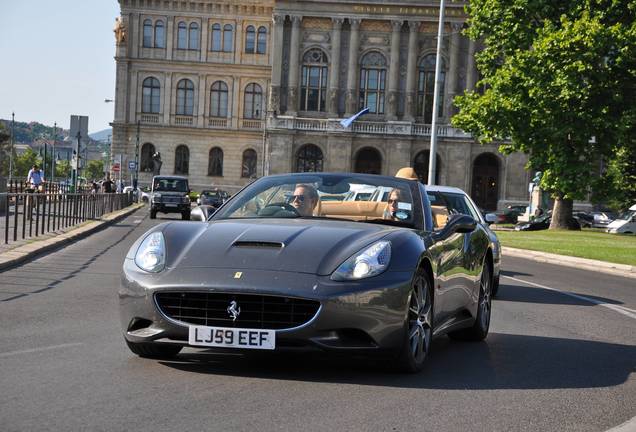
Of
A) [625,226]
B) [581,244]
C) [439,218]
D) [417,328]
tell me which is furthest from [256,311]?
[625,226]

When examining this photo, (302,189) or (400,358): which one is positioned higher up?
(302,189)

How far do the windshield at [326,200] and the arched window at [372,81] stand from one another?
84.8m

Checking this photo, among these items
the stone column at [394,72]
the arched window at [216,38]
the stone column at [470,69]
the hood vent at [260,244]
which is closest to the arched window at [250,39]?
the arched window at [216,38]

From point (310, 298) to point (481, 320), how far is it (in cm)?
353

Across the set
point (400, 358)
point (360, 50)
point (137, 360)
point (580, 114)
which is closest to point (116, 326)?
point (137, 360)

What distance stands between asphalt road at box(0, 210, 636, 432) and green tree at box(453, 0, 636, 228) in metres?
30.1

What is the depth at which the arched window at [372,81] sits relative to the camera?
3664 inches

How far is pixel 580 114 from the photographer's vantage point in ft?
136

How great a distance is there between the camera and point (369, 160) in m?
92.1

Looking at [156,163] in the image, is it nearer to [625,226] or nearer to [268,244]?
[625,226]

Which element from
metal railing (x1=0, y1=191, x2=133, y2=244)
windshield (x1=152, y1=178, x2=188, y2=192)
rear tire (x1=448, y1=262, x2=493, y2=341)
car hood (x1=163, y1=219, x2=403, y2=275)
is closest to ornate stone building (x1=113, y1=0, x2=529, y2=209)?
windshield (x1=152, y1=178, x2=188, y2=192)

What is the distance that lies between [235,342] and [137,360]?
112cm

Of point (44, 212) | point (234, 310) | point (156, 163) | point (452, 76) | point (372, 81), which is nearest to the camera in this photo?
point (234, 310)

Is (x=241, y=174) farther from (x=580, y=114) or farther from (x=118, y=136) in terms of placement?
(x=580, y=114)
